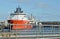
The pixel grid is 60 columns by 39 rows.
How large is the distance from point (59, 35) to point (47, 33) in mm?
935

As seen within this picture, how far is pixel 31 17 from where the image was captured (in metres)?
42.2

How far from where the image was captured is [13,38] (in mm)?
15414

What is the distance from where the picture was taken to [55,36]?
16188 millimetres

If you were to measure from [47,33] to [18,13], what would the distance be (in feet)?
107

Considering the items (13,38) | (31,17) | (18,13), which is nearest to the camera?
(13,38)

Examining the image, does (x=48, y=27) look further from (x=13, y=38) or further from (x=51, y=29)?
(x=13, y=38)

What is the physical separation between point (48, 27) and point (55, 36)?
3.00 ft

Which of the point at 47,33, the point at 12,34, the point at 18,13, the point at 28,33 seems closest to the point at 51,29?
the point at 47,33

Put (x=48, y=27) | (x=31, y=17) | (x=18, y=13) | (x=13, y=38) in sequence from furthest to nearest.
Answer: (x=18, y=13)
(x=31, y=17)
(x=48, y=27)
(x=13, y=38)

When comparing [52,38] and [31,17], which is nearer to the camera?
[52,38]

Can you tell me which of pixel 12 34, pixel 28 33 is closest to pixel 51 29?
pixel 28 33

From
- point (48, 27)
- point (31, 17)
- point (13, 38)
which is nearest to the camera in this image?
point (13, 38)

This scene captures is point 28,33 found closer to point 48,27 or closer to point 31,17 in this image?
point 48,27

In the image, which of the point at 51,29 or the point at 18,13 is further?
the point at 18,13
